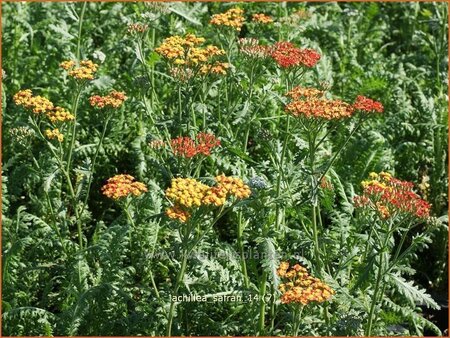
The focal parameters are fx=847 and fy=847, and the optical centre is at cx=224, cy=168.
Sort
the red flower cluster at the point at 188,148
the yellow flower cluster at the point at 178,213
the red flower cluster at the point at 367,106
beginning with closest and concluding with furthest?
1. the yellow flower cluster at the point at 178,213
2. the red flower cluster at the point at 188,148
3. the red flower cluster at the point at 367,106

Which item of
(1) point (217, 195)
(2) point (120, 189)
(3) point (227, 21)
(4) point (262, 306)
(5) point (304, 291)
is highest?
(3) point (227, 21)

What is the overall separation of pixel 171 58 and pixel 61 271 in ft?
4.96

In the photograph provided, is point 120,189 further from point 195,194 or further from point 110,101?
point 110,101

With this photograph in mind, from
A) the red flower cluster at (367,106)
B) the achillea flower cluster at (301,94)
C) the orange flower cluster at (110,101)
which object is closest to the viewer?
the red flower cluster at (367,106)

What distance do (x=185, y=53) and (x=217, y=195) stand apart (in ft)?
4.09

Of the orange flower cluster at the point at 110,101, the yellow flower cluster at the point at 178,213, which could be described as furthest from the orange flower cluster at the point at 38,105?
the yellow flower cluster at the point at 178,213

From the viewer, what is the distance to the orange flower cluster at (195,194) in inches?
151

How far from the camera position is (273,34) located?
720 cm

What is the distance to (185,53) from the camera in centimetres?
484

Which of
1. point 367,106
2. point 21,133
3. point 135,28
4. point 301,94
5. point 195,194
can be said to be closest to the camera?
point 195,194

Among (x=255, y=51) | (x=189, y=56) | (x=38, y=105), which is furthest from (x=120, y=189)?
(x=255, y=51)

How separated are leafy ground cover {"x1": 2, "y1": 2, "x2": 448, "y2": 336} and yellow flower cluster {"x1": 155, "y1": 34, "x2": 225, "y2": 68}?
0.04ft

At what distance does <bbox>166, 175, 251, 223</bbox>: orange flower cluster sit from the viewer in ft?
12.6

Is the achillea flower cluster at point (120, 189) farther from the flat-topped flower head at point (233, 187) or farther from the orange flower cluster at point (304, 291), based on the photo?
the orange flower cluster at point (304, 291)
